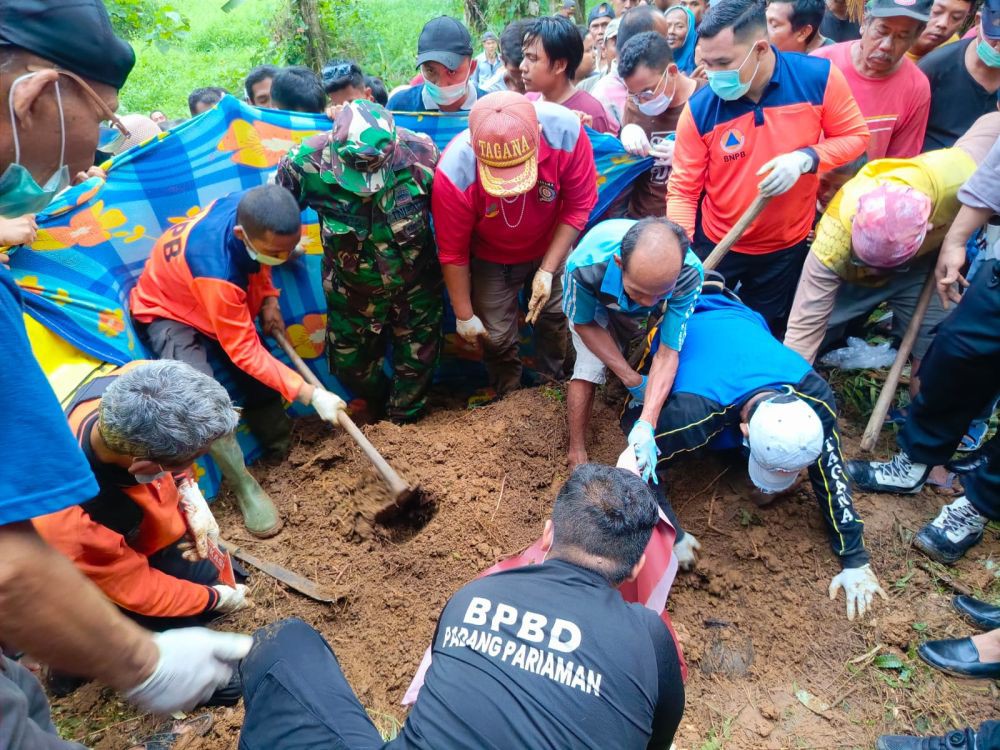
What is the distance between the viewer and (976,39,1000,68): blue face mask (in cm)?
301

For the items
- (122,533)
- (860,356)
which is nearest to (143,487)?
(122,533)

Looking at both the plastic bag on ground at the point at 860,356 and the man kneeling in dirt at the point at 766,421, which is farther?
the plastic bag on ground at the point at 860,356

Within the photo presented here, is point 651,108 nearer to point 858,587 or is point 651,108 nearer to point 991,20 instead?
point 991,20

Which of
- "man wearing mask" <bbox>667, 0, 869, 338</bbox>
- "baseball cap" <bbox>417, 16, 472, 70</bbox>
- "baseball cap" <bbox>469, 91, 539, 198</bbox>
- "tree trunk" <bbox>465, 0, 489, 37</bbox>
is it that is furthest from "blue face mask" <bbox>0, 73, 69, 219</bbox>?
"tree trunk" <bbox>465, 0, 489, 37</bbox>

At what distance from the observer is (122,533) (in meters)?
2.10

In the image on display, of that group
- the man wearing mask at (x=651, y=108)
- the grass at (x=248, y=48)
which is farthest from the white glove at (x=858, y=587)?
the grass at (x=248, y=48)

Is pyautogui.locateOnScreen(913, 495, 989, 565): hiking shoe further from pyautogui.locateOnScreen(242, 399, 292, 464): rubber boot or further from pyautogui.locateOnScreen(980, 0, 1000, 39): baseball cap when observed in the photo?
pyautogui.locateOnScreen(242, 399, 292, 464): rubber boot

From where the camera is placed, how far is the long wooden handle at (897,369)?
10.2 feet

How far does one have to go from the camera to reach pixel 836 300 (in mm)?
3281

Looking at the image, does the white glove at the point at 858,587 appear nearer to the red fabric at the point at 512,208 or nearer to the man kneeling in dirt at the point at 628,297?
the man kneeling in dirt at the point at 628,297

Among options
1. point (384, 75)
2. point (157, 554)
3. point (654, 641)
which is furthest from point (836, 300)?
point (384, 75)

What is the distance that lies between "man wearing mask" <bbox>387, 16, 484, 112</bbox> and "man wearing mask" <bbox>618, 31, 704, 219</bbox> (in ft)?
3.19

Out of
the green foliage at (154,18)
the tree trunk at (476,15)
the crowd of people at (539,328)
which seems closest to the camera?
the crowd of people at (539,328)

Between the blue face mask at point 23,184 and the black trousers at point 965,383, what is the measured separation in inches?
123
